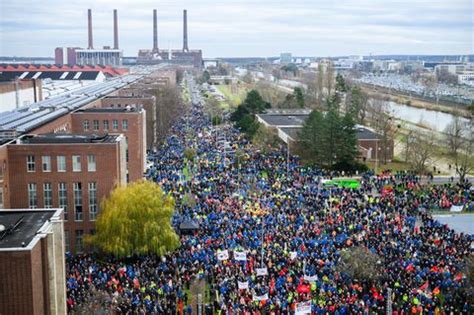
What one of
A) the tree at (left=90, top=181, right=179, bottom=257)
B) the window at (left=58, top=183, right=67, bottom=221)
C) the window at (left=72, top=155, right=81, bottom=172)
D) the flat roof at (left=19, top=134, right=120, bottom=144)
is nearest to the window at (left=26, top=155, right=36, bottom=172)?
the flat roof at (left=19, top=134, right=120, bottom=144)

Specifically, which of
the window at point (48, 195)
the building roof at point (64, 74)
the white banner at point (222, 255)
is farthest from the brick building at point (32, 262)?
the building roof at point (64, 74)

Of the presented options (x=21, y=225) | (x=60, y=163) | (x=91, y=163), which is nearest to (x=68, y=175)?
(x=60, y=163)

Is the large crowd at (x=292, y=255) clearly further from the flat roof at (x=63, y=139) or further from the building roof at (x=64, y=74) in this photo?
the building roof at (x=64, y=74)

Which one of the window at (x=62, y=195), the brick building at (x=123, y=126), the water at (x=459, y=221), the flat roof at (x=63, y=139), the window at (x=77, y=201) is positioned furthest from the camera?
the brick building at (x=123, y=126)

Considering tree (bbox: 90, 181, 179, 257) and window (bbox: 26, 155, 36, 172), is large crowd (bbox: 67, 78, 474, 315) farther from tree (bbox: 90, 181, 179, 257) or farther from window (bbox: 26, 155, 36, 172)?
window (bbox: 26, 155, 36, 172)

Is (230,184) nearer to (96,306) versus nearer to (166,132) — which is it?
(96,306)
